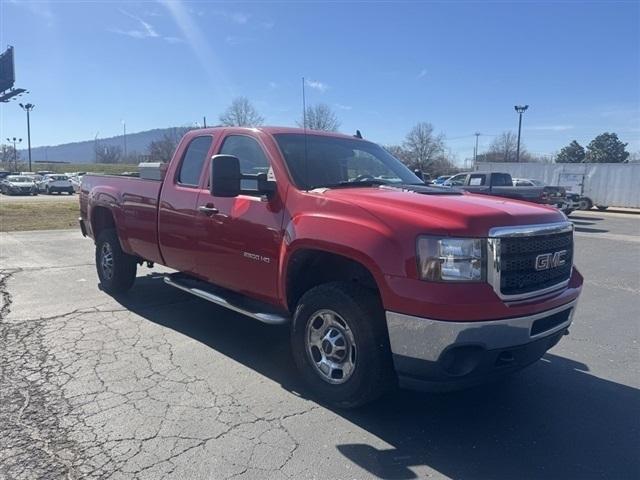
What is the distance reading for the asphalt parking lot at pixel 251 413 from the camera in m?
3.05

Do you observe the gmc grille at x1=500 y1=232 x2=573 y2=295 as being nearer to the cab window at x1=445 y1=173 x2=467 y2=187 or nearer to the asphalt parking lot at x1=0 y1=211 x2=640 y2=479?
the asphalt parking lot at x1=0 y1=211 x2=640 y2=479

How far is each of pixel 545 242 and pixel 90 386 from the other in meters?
3.61

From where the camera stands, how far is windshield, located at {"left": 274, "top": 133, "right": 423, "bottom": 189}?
4.36 meters

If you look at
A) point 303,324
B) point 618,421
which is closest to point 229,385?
point 303,324

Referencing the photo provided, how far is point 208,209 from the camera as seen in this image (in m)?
4.79

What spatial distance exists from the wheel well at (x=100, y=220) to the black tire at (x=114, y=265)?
105 millimetres

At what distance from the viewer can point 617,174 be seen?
105 ft

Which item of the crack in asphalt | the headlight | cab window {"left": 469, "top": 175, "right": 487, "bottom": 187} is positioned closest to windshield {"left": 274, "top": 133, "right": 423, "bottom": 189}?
the headlight

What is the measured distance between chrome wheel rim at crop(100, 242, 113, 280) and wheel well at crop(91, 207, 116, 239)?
10.0 inches

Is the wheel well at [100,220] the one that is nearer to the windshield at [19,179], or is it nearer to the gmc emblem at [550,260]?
the gmc emblem at [550,260]

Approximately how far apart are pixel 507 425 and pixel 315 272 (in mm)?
1794

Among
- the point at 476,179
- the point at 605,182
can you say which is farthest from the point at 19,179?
the point at 605,182

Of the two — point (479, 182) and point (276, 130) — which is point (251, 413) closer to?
point (276, 130)

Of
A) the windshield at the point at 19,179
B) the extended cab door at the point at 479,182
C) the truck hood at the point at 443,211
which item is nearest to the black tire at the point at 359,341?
the truck hood at the point at 443,211
